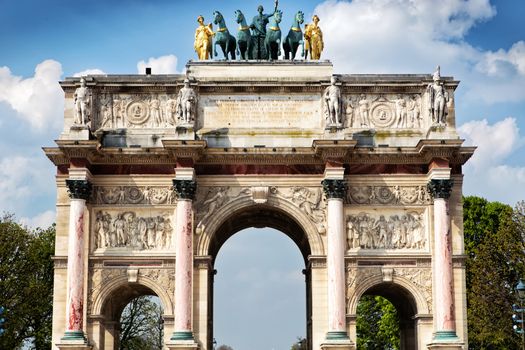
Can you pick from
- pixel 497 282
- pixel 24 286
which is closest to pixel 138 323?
pixel 24 286

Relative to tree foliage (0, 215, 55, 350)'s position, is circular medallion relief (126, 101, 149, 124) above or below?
above

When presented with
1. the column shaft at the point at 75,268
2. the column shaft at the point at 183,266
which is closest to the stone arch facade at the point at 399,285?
the column shaft at the point at 183,266

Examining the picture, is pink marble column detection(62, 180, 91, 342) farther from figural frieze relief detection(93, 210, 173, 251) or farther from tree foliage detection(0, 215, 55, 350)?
tree foliage detection(0, 215, 55, 350)

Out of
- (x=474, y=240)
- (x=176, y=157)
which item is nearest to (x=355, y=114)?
(x=176, y=157)

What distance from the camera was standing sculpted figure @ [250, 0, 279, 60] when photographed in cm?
3709

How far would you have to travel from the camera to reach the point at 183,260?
33.7m

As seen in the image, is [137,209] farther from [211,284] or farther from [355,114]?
[355,114]

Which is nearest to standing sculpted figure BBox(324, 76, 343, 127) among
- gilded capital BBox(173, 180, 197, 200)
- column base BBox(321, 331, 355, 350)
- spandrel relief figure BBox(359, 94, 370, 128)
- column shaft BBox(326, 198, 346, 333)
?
spandrel relief figure BBox(359, 94, 370, 128)

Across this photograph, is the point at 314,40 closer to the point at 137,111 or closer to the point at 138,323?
the point at 137,111

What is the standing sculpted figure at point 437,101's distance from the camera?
113ft

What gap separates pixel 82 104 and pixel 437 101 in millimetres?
12113

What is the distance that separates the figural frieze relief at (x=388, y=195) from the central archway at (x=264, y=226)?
2207mm

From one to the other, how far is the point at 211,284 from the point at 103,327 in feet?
13.4

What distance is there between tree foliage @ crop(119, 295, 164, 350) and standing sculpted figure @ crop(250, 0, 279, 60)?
928 inches
